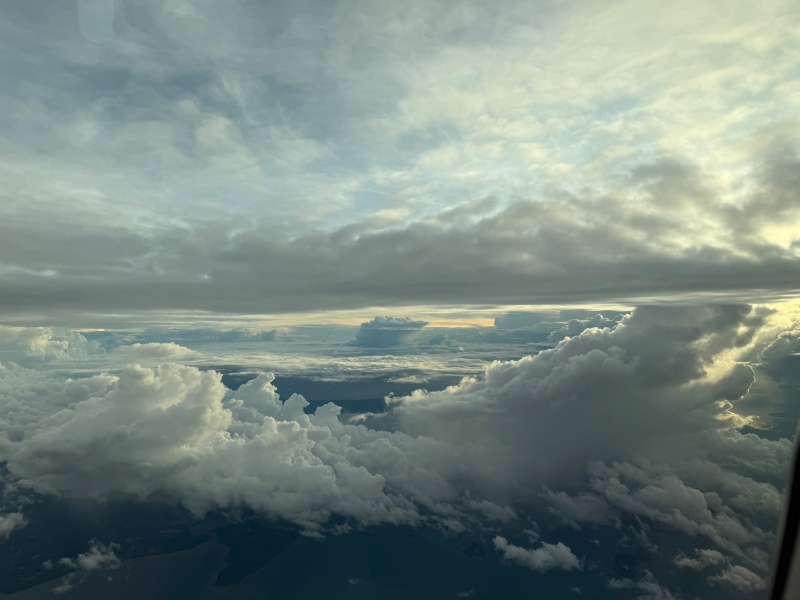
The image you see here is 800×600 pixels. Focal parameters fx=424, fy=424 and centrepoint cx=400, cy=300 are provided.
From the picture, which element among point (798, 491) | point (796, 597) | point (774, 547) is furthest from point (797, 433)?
point (796, 597)

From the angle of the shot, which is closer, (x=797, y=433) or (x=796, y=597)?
(x=796, y=597)

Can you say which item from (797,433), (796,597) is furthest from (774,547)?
(797,433)

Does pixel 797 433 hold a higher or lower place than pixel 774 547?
higher

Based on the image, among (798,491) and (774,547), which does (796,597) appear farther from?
(798,491)

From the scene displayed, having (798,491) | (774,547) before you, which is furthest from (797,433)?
(774,547)

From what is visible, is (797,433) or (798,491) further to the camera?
(797,433)

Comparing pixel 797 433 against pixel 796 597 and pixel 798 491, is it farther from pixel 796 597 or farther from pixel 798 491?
pixel 796 597

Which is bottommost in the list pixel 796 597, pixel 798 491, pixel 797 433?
pixel 796 597

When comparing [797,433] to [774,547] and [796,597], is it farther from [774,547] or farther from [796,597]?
[796,597]
